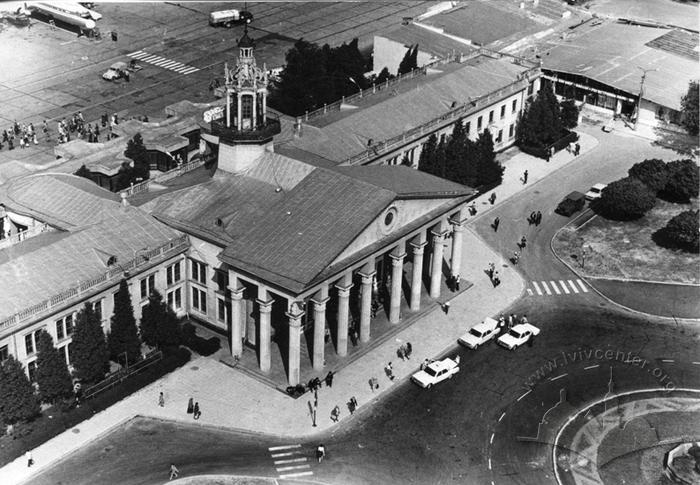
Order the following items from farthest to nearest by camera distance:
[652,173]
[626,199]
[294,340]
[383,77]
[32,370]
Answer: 1. [383,77]
2. [652,173]
3. [626,199]
4. [294,340]
5. [32,370]

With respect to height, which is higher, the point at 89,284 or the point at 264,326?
the point at 89,284

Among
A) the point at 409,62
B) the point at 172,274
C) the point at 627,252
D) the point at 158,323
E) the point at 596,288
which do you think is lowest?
the point at 596,288

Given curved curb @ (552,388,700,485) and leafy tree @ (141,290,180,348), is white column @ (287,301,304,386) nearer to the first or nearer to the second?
leafy tree @ (141,290,180,348)

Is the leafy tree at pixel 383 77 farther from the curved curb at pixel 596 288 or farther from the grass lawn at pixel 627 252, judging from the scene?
the grass lawn at pixel 627 252

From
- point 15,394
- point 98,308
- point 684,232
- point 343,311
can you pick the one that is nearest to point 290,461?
point 343,311

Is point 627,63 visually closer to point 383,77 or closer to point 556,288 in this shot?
point 383,77

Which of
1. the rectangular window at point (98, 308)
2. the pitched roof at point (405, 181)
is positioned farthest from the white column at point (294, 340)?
the rectangular window at point (98, 308)

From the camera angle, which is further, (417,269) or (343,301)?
(417,269)

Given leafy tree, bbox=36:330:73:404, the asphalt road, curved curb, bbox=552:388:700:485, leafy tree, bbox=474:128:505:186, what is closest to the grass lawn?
leafy tree, bbox=474:128:505:186

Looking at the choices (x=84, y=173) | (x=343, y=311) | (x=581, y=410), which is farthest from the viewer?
(x=84, y=173)
